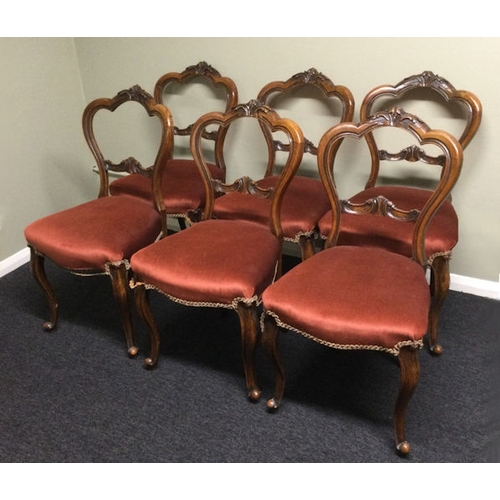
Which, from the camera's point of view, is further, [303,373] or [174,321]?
[174,321]

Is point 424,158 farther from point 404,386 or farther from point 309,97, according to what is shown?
point 404,386

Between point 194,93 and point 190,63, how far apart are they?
139 mm

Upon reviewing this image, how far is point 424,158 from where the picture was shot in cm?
176

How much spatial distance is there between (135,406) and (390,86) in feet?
4.84

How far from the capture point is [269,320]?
1518mm

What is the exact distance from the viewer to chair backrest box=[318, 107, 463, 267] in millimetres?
1439

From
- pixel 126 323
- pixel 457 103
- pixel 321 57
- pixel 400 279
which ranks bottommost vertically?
pixel 126 323

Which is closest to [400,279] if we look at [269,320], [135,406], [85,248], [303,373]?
[269,320]

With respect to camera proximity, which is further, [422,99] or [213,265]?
[422,99]

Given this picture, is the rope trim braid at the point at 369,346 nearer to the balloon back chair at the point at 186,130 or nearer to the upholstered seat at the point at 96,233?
the upholstered seat at the point at 96,233

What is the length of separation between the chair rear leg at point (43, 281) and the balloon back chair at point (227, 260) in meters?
0.49

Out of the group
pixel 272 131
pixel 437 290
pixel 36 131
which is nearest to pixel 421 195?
pixel 437 290

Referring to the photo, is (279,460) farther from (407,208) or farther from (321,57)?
(321,57)

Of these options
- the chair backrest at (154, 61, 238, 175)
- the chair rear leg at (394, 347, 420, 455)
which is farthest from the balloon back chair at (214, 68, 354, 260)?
the chair rear leg at (394, 347, 420, 455)
